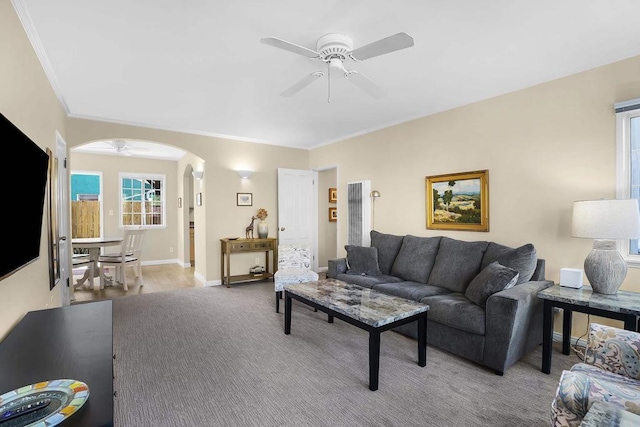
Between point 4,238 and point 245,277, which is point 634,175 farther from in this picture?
point 245,277

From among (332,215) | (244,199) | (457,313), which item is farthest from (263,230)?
(457,313)

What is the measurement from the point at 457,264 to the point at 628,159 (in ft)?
5.65

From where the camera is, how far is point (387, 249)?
4328mm

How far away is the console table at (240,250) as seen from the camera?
536 centimetres

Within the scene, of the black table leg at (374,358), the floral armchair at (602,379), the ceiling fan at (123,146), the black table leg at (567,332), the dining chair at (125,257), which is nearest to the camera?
the floral armchair at (602,379)

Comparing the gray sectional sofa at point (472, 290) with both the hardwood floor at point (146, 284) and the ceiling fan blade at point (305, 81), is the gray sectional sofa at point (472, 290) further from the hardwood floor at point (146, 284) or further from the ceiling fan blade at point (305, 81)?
the hardwood floor at point (146, 284)

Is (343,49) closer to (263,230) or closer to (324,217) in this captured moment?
(263,230)

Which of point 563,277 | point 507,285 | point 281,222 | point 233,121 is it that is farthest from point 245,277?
point 563,277

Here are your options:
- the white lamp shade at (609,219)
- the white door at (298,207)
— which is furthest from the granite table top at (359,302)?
the white door at (298,207)

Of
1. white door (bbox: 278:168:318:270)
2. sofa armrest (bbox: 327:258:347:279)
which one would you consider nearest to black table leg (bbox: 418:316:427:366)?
sofa armrest (bbox: 327:258:347:279)

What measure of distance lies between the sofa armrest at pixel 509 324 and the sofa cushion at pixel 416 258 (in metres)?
1.18

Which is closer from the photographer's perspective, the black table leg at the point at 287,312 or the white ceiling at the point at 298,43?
the white ceiling at the point at 298,43

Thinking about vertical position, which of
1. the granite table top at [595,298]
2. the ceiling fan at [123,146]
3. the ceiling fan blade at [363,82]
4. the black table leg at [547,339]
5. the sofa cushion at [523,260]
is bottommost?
the black table leg at [547,339]

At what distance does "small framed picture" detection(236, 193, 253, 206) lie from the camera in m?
5.76
